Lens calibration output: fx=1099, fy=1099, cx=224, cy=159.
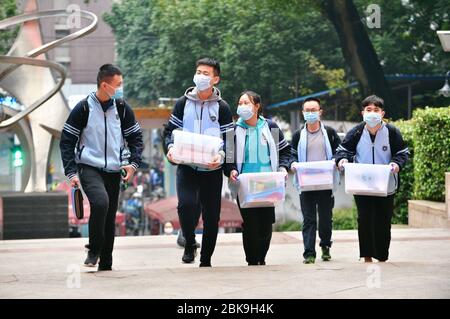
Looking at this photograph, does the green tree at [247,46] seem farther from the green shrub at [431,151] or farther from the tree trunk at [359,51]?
the green shrub at [431,151]

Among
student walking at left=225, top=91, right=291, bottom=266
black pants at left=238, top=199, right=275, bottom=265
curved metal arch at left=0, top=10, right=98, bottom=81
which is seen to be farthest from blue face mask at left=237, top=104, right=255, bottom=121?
A: curved metal arch at left=0, top=10, right=98, bottom=81

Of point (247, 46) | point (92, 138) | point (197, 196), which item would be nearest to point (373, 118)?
point (197, 196)

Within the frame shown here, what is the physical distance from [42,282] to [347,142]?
3242 millimetres

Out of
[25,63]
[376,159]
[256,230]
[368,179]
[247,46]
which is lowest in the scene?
[256,230]

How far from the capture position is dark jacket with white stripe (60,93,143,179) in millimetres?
8453

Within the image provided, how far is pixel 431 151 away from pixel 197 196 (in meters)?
7.79

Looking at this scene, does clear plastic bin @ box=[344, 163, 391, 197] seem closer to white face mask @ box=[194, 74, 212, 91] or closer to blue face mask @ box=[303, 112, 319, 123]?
blue face mask @ box=[303, 112, 319, 123]

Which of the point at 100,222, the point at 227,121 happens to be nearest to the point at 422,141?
the point at 227,121

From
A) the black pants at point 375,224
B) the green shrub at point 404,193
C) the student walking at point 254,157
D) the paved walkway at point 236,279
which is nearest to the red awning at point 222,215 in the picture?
the green shrub at point 404,193

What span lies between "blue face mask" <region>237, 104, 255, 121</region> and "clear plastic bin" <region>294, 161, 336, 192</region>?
1283 mm

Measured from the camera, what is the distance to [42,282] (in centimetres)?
782

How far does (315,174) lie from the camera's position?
10297mm

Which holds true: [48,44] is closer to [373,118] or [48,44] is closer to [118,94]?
[373,118]
